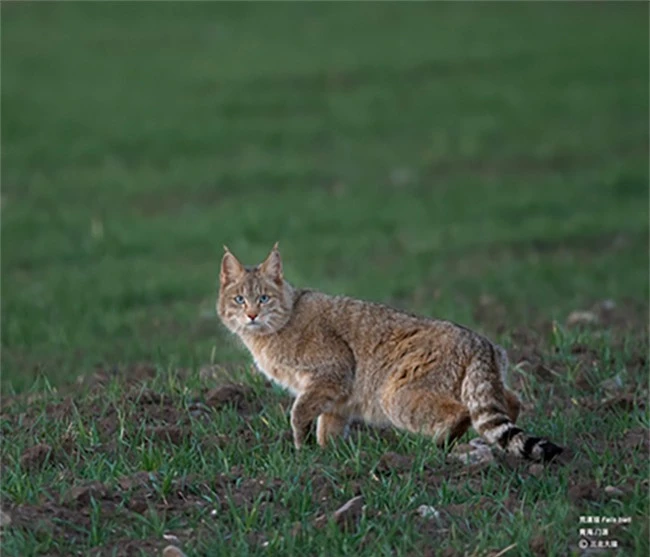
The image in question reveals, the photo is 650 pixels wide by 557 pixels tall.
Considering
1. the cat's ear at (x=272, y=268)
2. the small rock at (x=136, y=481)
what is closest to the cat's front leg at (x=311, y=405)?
the cat's ear at (x=272, y=268)

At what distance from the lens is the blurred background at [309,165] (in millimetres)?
14680

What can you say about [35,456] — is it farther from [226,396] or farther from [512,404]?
[512,404]

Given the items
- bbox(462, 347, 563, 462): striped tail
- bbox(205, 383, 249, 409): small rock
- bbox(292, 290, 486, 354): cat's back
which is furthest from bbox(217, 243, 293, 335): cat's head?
bbox(462, 347, 563, 462): striped tail

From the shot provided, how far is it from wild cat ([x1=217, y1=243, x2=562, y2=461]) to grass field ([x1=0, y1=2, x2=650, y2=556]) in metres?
0.23

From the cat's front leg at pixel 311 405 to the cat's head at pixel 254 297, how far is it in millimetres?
601

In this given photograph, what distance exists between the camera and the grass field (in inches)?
270

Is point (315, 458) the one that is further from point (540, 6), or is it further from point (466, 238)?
point (540, 6)

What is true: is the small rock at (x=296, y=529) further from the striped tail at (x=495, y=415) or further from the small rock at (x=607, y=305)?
the small rock at (x=607, y=305)

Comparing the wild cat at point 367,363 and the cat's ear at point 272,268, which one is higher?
the cat's ear at point 272,268

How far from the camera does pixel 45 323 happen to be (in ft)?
45.2

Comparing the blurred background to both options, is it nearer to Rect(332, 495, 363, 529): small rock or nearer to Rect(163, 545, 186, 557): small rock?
Rect(332, 495, 363, 529): small rock

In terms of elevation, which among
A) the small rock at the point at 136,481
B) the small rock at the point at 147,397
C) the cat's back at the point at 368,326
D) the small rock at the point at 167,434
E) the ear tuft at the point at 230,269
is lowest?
the small rock at the point at 147,397

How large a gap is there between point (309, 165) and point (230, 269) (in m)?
13.0

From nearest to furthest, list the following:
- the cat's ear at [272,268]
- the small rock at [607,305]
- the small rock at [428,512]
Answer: the small rock at [428,512]
the cat's ear at [272,268]
the small rock at [607,305]
